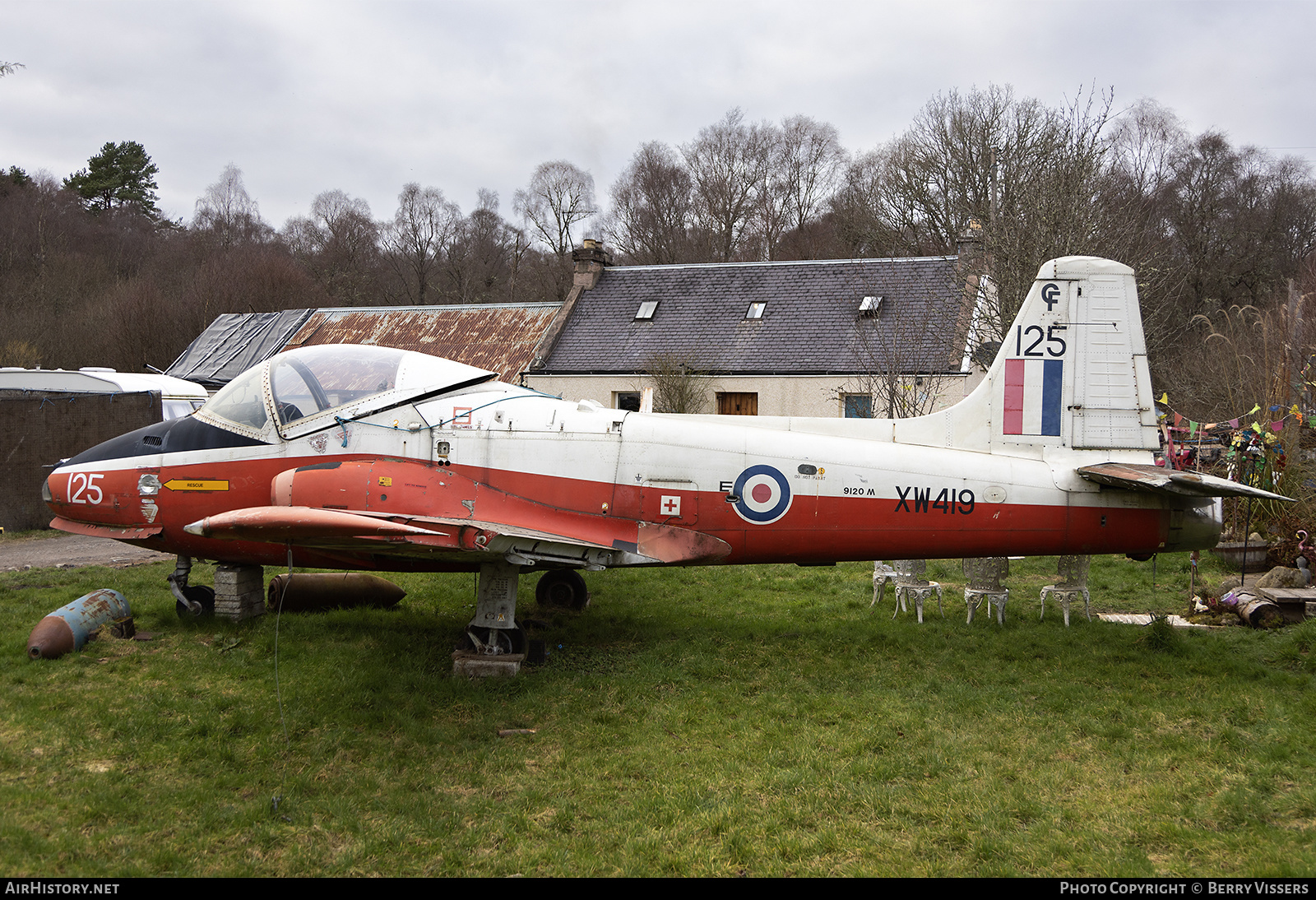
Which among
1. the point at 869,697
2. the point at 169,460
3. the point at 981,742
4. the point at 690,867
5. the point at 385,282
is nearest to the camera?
the point at 690,867

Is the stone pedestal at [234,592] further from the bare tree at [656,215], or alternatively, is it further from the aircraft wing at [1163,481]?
the bare tree at [656,215]

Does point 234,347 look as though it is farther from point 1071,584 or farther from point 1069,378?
point 1069,378

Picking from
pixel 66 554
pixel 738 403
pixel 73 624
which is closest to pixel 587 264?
pixel 738 403

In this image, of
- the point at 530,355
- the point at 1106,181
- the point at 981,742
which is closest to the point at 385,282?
the point at 530,355

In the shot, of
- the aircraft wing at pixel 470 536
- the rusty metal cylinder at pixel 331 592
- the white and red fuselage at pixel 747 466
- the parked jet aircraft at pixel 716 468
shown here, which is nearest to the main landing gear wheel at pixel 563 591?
the rusty metal cylinder at pixel 331 592

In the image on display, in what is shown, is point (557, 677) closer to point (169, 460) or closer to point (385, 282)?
point (169, 460)

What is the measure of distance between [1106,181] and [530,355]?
53.3ft

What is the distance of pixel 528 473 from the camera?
7301 mm

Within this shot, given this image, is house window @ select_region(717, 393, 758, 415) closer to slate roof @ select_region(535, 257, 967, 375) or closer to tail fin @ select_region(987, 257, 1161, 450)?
slate roof @ select_region(535, 257, 967, 375)

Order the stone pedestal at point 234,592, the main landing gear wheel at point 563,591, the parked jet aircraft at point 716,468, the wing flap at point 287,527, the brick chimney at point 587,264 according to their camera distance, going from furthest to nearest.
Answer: the brick chimney at point 587,264
the main landing gear wheel at point 563,591
the stone pedestal at point 234,592
the parked jet aircraft at point 716,468
the wing flap at point 287,527

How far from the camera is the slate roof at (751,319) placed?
72.9ft

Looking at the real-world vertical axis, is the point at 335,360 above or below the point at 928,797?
above

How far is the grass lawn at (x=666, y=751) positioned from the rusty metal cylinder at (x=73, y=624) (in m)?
0.16

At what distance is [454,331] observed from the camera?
26.9 meters
